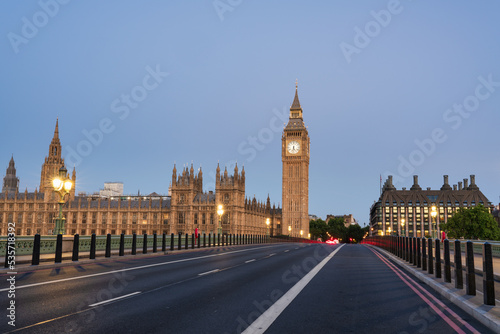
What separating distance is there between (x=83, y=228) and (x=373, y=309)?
129 meters

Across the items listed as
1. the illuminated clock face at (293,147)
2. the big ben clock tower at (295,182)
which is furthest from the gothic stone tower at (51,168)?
the illuminated clock face at (293,147)

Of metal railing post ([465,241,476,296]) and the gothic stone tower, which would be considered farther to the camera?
the gothic stone tower

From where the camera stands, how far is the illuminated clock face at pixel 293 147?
152m

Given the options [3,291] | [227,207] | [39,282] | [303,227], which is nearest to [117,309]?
[3,291]

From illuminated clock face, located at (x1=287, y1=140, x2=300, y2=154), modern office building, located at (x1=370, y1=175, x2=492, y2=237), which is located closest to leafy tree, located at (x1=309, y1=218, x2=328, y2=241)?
modern office building, located at (x1=370, y1=175, x2=492, y2=237)

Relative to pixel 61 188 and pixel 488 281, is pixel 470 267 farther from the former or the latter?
pixel 61 188

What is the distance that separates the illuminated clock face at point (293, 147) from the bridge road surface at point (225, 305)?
458 feet

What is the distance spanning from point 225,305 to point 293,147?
146 meters

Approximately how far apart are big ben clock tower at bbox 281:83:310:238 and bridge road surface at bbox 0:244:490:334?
127142mm

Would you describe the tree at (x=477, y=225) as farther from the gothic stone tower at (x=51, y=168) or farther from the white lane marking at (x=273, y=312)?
the gothic stone tower at (x=51, y=168)

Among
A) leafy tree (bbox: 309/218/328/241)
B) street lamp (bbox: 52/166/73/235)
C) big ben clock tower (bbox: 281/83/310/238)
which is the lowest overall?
leafy tree (bbox: 309/218/328/241)

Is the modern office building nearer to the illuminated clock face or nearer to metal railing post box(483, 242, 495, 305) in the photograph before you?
the illuminated clock face

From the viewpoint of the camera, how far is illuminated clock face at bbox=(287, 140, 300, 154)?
151625 mm

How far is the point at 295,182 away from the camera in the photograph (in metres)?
148
